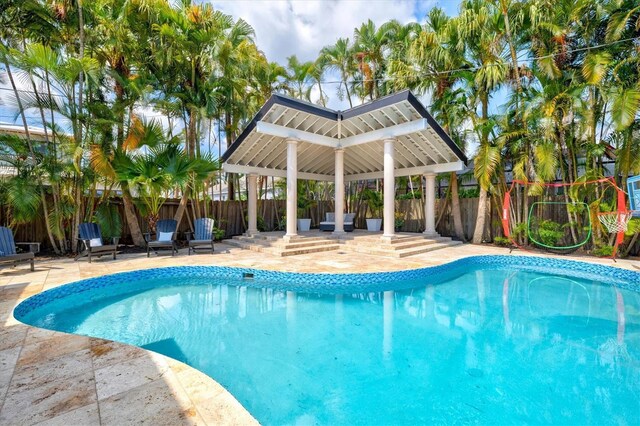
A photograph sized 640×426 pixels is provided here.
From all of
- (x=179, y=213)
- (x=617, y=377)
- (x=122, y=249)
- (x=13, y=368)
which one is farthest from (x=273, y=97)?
(x=617, y=377)

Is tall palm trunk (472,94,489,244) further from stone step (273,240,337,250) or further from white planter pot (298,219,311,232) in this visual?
white planter pot (298,219,311,232)

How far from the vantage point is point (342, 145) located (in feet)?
37.6

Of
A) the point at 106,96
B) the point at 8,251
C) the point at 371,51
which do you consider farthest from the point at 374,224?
the point at 8,251

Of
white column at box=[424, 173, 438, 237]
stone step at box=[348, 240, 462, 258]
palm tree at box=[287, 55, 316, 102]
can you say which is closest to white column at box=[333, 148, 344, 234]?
stone step at box=[348, 240, 462, 258]

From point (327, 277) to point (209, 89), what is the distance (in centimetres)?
835

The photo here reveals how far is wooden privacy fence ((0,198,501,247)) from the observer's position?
30.3 ft

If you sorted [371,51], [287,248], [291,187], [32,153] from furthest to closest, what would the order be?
1. [371,51]
2. [291,187]
3. [287,248]
4. [32,153]

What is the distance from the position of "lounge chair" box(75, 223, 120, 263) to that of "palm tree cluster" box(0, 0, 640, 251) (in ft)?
2.80

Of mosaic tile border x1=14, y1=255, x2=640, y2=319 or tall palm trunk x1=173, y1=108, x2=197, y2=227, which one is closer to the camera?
mosaic tile border x1=14, y1=255, x2=640, y2=319

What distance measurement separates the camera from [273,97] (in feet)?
29.3

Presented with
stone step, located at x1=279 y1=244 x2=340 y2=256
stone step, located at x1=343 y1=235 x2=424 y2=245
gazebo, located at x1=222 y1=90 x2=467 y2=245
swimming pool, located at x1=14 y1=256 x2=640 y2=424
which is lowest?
swimming pool, located at x1=14 y1=256 x2=640 y2=424

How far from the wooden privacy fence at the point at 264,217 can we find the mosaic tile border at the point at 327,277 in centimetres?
429

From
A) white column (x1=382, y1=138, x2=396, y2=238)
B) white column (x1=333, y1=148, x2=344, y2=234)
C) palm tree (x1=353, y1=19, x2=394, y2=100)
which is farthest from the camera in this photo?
palm tree (x1=353, y1=19, x2=394, y2=100)

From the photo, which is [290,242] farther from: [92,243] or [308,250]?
[92,243]
